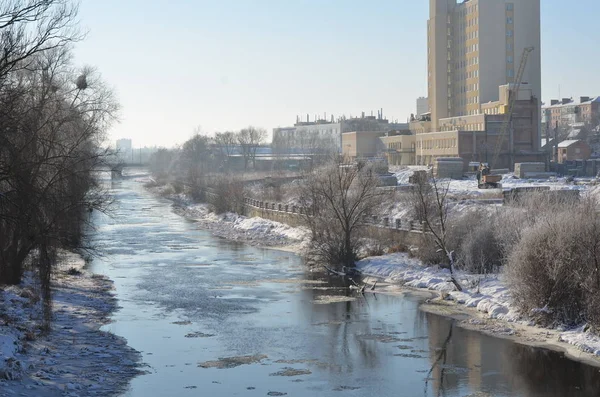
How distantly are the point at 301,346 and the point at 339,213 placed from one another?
1626 cm

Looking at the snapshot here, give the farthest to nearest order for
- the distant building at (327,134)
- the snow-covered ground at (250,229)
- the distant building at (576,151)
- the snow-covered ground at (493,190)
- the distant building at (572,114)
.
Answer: the distant building at (327,134) < the distant building at (572,114) < the distant building at (576,151) < the snow-covered ground at (493,190) < the snow-covered ground at (250,229)

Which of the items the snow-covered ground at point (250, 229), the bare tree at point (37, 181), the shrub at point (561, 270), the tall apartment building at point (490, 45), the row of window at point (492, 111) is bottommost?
the snow-covered ground at point (250, 229)

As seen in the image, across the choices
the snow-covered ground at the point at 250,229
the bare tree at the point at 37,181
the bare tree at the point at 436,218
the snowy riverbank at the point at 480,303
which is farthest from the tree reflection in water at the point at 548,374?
the snow-covered ground at the point at 250,229

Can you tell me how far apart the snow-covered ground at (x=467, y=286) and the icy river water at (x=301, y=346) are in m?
1.34

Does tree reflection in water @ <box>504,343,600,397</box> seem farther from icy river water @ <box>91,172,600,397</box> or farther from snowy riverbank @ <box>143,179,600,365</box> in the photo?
snowy riverbank @ <box>143,179,600,365</box>

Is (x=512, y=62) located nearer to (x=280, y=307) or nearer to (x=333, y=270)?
(x=333, y=270)

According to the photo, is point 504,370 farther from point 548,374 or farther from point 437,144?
point 437,144

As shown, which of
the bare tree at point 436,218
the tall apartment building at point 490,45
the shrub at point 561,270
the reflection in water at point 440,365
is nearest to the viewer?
the reflection in water at point 440,365

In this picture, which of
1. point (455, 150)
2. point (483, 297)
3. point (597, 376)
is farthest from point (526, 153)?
point (597, 376)

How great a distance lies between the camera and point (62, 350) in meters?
21.4

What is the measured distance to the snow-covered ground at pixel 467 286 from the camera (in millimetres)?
23219

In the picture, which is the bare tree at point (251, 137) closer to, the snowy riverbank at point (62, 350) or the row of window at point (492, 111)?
the row of window at point (492, 111)

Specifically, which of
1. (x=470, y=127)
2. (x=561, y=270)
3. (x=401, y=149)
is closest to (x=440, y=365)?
(x=561, y=270)

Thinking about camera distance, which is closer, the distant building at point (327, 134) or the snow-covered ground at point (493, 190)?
the snow-covered ground at point (493, 190)
